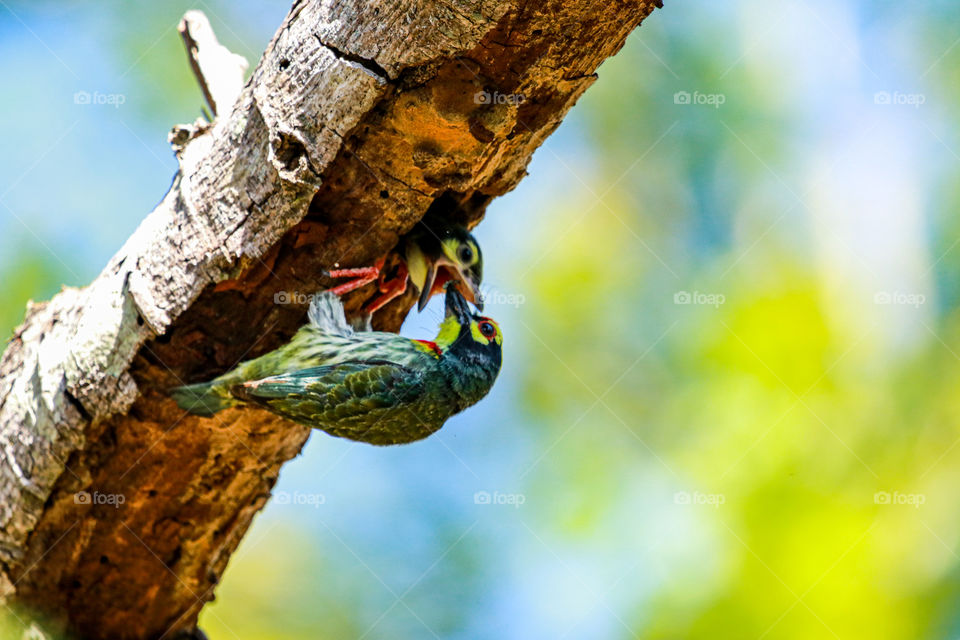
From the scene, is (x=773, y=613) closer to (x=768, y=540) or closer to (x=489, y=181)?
(x=768, y=540)

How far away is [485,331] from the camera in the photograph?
430 cm

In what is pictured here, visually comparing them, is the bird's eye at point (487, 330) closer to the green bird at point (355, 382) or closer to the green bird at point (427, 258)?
the green bird at point (355, 382)

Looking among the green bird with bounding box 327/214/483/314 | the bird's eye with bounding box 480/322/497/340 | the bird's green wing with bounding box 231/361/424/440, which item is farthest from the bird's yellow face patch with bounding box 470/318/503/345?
the bird's green wing with bounding box 231/361/424/440

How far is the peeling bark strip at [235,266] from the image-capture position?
3.16 meters

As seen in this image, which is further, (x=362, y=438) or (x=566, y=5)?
(x=362, y=438)

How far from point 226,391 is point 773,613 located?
386 centimetres

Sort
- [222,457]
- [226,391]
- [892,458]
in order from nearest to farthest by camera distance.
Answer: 1. [226,391]
2. [222,457]
3. [892,458]

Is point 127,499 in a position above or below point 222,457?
below

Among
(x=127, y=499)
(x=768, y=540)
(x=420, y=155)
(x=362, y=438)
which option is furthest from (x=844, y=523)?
(x=127, y=499)

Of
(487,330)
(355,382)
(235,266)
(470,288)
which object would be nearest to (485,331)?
(487,330)

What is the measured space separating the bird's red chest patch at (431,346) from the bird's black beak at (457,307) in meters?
0.18

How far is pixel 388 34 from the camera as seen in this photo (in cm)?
310

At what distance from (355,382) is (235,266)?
0.76 meters

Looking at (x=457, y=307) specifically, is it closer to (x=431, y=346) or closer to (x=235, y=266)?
(x=431, y=346)
